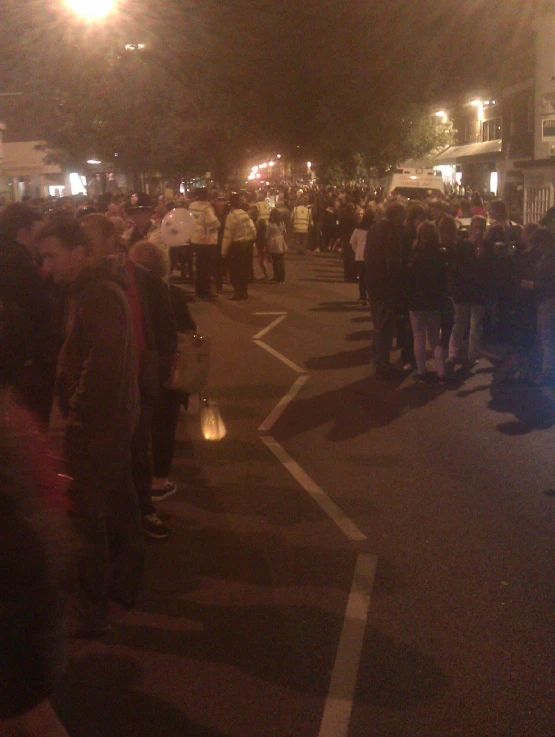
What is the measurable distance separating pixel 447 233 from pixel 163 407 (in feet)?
17.5

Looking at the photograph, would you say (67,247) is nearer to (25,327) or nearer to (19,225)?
(25,327)

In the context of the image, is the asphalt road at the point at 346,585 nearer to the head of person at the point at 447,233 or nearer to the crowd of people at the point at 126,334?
the crowd of people at the point at 126,334

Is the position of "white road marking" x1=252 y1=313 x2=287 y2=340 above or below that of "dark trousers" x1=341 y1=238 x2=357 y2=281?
below

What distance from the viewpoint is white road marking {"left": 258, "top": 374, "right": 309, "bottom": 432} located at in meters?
8.86

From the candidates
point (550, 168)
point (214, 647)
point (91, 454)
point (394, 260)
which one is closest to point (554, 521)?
point (214, 647)

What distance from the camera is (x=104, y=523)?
166 inches

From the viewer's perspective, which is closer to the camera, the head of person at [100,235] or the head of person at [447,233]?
the head of person at [100,235]

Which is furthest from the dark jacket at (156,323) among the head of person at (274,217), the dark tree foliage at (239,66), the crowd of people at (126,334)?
the dark tree foliage at (239,66)

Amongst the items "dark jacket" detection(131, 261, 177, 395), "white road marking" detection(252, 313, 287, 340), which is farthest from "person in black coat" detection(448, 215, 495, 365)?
"dark jacket" detection(131, 261, 177, 395)

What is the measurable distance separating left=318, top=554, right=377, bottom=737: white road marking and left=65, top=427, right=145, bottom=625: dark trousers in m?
1.06

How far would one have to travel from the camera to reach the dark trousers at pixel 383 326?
10547 millimetres

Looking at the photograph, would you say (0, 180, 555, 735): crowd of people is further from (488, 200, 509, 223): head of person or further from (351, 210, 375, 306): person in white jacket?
(351, 210, 375, 306): person in white jacket

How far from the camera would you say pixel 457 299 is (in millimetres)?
10656

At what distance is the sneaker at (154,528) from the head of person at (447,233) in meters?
5.76
